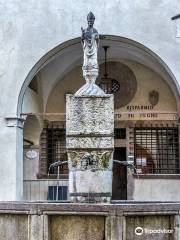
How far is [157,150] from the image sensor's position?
19656 mm

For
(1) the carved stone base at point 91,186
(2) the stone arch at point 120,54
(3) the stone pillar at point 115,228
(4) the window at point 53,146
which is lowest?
(3) the stone pillar at point 115,228

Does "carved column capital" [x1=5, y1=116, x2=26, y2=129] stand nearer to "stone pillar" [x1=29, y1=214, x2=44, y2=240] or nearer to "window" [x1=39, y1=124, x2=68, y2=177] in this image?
"window" [x1=39, y1=124, x2=68, y2=177]

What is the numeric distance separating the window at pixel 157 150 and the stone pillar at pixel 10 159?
4247 millimetres

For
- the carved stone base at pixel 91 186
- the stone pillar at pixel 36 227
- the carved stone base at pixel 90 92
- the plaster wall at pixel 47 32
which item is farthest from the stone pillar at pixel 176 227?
the plaster wall at pixel 47 32

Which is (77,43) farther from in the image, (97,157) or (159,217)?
(159,217)

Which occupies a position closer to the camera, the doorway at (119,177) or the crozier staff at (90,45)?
the crozier staff at (90,45)

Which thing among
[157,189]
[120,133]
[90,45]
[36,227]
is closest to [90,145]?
[90,45]

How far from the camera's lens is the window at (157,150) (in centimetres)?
1953

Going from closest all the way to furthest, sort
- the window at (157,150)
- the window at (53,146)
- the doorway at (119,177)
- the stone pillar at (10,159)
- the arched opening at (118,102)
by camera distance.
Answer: the stone pillar at (10,159), the arched opening at (118,102), the window at (157,150), the window at (53,146), the doorway at (119,177)

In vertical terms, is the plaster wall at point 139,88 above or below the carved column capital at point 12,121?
above

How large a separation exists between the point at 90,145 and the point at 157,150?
9.84 metres

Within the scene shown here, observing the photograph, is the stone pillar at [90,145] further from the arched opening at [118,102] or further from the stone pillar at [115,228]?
the arched opening at [118,102]

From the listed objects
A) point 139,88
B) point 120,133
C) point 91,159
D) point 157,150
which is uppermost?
point 139,88

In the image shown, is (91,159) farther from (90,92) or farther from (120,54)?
(120,54)
